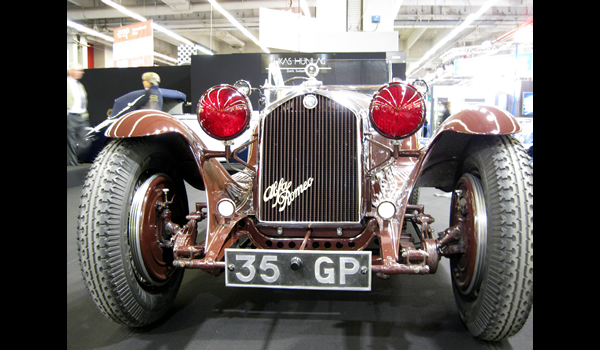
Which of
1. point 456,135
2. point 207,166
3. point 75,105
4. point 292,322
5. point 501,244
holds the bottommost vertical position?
point 292,322

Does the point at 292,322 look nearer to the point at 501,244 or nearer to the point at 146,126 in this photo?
the point at 501,244

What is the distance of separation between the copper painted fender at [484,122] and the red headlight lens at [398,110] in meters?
0.14

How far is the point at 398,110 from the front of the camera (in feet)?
4.92

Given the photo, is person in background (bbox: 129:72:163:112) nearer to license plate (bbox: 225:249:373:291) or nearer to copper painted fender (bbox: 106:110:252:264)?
copper painted fender (bbox: 106:110:252:264)

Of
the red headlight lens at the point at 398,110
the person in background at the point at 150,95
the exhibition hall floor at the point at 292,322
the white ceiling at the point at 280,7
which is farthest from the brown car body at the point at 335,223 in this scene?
the white ceiling at the point at 280,7

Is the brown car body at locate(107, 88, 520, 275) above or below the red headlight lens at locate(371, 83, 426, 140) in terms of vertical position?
below

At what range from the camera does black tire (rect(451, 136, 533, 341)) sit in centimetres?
126

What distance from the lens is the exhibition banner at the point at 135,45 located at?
347 inches

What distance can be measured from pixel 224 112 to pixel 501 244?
1.26m

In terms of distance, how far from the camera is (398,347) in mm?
1503

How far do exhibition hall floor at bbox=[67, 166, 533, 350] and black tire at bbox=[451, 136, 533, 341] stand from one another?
22 centimetres

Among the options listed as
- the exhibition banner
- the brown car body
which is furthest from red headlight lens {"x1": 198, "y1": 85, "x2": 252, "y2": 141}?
the exhibition banner

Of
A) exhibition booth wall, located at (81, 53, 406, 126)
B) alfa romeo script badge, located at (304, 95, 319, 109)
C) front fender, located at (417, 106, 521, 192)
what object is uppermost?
exhibition booth wall, located at (81, 53, 406, 126)

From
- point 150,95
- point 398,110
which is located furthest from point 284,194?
point 150,95
